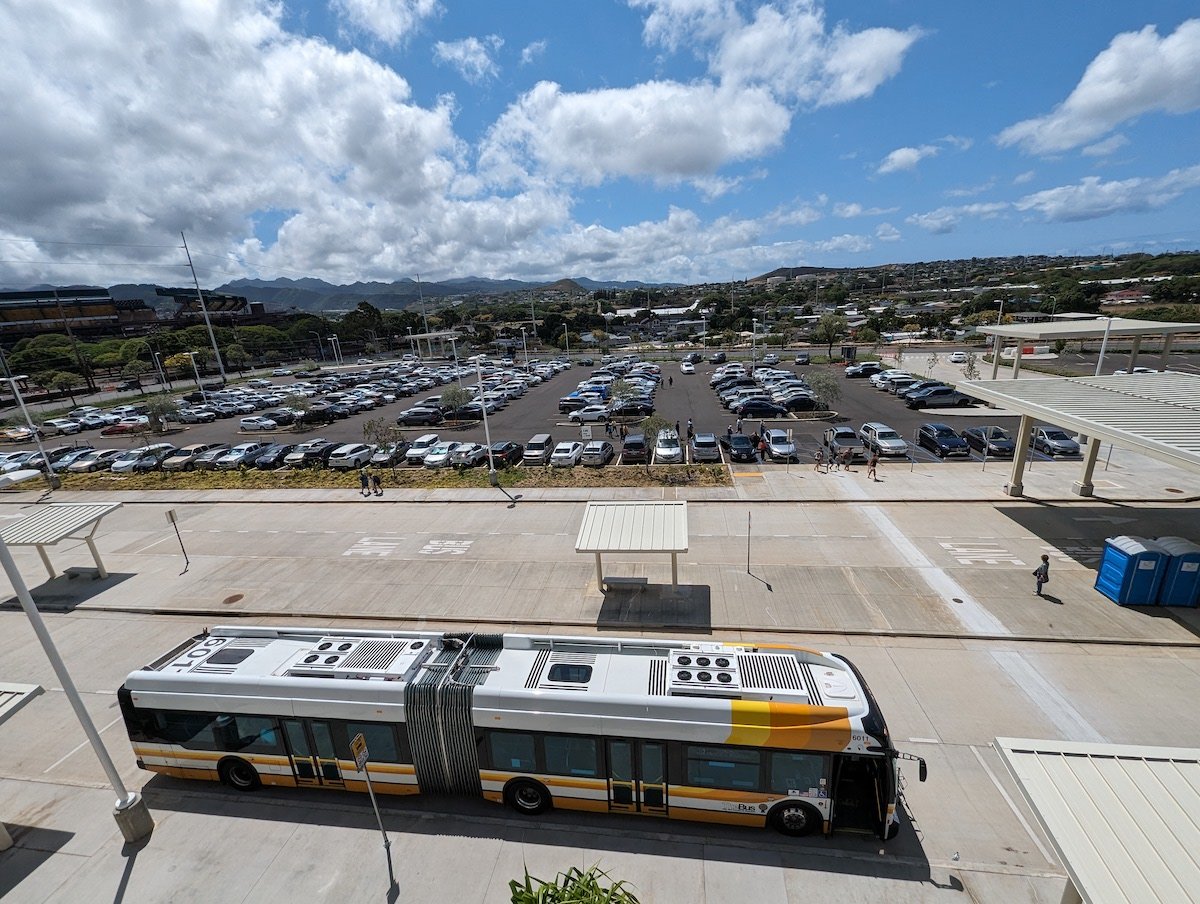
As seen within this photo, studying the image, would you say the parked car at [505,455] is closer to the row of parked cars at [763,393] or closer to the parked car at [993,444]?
the row of parked cars at [763,393]

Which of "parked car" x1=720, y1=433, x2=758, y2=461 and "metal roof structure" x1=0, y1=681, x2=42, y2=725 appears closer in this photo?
"metal roof structure" x1=0, y1=681, x2=42, y2=725

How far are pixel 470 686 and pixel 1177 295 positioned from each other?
14655 cm

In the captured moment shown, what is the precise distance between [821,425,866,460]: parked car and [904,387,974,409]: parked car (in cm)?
1113

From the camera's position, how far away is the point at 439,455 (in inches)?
1176

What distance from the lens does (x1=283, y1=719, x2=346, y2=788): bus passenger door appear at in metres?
9.43

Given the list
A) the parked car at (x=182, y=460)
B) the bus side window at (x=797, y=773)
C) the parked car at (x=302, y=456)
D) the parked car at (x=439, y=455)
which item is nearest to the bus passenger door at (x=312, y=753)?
the bus side window at (x=797, y=773)

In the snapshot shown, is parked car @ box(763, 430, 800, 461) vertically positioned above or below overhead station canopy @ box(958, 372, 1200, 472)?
below

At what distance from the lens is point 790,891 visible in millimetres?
7902

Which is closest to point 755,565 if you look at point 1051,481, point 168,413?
point 1051,481

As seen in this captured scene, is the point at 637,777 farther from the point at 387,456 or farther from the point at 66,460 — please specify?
the point at 66,460

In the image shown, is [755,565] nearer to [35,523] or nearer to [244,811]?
[244,811]

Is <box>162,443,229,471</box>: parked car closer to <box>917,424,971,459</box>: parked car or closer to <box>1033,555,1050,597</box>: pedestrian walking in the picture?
<box>1033,555,1050,597</box>: pedestrian walking

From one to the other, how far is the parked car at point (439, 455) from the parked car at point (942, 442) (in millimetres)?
26235

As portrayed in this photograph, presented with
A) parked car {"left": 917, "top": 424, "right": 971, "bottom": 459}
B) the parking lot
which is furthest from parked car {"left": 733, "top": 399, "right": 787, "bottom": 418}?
parked car {"left": 917, "top": 424, "right": 971, "bottom": 459}
